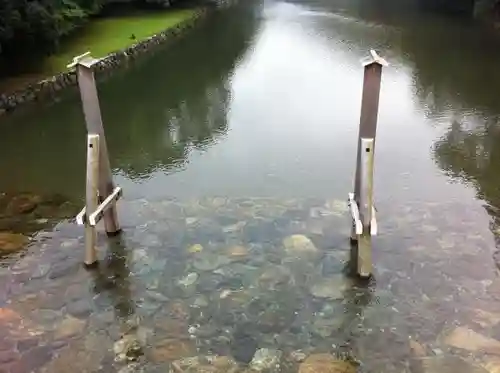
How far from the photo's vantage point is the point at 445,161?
12383mm

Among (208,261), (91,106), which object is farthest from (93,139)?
(208,261)

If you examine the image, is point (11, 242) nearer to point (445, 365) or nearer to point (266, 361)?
point (266, 361)

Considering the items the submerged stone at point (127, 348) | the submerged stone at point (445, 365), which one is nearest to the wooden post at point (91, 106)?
the submerged stone at point (127, 348)

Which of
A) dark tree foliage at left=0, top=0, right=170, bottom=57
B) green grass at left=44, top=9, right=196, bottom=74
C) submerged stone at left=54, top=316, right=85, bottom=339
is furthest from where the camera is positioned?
green grass at left=44, top=9, right=196, bottom=74

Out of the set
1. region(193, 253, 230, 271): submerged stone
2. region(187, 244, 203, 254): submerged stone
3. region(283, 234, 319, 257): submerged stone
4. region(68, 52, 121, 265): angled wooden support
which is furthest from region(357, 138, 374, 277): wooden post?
region(68, 52, 121, 265): angled wooden support

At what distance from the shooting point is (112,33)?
80.5 ft

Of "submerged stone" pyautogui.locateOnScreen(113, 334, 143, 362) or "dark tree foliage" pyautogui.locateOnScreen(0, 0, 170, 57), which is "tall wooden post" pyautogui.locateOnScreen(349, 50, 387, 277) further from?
"dark tree foliage" pyautogui.locateOnScreen(0, 0, 170, 57)

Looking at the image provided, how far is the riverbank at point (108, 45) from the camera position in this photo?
52.4 feet

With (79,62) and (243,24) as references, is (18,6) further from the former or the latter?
(243,24)

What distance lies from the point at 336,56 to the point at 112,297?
18360 millimetres

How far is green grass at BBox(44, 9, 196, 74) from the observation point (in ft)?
64.2

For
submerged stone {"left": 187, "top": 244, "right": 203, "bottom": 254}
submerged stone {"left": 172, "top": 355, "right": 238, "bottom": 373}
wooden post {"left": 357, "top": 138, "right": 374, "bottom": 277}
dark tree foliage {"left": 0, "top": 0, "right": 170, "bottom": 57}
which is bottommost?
submerged stone {"left": 172, "top": 355, "right": 238, "bottom": 373}

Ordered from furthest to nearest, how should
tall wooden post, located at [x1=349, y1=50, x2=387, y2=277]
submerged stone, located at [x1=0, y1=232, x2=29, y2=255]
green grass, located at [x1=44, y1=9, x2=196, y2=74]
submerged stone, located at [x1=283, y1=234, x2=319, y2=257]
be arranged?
green grass, located at [x1=44, y1=9, x2=196, y2=74] < submerged stone, located at [x1=0, y1=232, x2=29, y2=255] < submerged stone, located at [x1=283, y1=234, x2=319, y2=257] < tall wooden post, located at [x1=349, y1=50, x2=387, y2=277]

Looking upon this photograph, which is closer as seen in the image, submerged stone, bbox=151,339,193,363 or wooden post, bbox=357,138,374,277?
submerged stone, bbox=151,339,193,363
